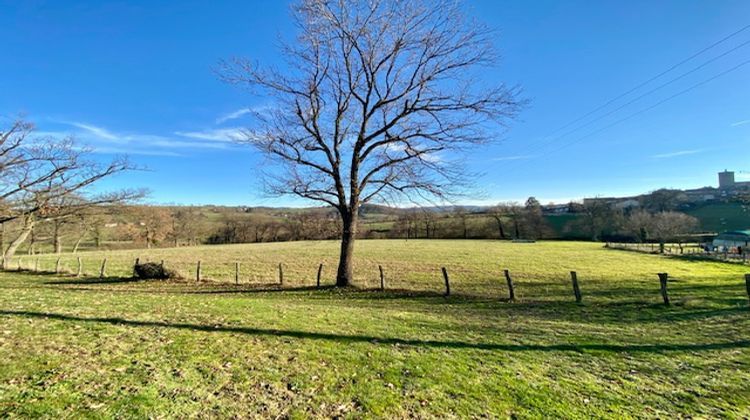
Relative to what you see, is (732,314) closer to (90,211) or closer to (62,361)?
(62,361)

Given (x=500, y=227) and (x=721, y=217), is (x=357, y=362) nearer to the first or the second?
(x=500, y=227)

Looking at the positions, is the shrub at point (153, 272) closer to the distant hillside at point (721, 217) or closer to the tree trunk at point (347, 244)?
the tree trunk at point (347, 244)

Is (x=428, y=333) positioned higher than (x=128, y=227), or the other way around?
(x=128, y=227)

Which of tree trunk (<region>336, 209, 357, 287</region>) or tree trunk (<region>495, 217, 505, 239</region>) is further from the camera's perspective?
tree trunk (<region>495, 217, 505, 239</region>)

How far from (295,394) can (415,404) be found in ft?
4.98

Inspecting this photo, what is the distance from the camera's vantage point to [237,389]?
4.38 m

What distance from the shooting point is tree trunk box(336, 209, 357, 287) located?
53.7 feet

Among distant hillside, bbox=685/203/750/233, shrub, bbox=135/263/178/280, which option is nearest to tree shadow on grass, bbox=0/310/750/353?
shrub, bbox=135/263/178/280

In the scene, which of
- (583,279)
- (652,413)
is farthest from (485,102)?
(583,279)

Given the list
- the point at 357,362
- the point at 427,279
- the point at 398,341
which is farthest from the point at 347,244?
the point at 357,362

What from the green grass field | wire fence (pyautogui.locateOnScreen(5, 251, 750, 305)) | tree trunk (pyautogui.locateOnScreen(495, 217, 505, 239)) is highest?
tree trunk (pyautogui.locateOnScreen(495, 217, 505, 239))

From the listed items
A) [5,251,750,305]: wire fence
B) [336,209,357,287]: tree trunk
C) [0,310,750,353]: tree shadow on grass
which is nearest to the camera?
[0,310,750,353]: tree shadow on grass

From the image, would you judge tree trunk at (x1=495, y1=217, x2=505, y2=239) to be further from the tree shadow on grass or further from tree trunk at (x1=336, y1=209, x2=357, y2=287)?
the tree shadow on grass

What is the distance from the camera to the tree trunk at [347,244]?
16.4 meters
